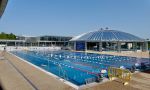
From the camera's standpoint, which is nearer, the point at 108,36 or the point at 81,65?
the point at 81,65

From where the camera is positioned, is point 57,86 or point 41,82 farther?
point 41,82

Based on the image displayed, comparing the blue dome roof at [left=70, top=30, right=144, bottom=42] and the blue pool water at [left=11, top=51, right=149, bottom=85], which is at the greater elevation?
the blue dome roof at [left=70, top=30, right=144, bottom=42]

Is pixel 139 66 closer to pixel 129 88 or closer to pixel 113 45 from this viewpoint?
pixel 129 88

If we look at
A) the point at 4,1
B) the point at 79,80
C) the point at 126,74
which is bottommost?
the point at 79,80

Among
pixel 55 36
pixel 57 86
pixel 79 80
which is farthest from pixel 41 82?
pixel 55 36

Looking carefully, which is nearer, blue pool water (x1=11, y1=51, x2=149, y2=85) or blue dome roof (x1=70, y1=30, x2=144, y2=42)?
blue pool water (x1=11, y1=51, x2=149, y2=85)

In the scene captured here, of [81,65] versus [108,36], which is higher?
[108,36]

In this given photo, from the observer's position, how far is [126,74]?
8.67 m

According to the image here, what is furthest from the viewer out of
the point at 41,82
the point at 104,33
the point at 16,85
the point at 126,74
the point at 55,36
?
the point at 55,36

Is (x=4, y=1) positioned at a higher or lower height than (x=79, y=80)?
higher

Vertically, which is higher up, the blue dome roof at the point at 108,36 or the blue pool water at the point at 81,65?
the blue dome roof at the point at 108,36

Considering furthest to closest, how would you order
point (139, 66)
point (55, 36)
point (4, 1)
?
point (55, 36), point (139, 66), point (4, 1)

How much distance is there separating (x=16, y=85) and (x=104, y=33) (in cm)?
2537

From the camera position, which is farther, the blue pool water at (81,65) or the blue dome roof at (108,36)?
the blue dome roof at (108,36)
